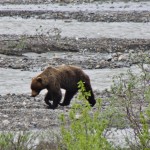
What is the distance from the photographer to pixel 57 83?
12984mm

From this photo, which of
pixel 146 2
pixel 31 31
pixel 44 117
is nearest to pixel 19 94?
pixel 44 117

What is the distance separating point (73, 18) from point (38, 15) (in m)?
2.09

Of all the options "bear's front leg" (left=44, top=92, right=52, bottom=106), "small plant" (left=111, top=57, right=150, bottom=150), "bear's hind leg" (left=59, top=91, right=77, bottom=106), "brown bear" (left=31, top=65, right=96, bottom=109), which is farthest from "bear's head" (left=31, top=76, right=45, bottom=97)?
"small plant" (left=111, top=57, right=150, bottom=150)

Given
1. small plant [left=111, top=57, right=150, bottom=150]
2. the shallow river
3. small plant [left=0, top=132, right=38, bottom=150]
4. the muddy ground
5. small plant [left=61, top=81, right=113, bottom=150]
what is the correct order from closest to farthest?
small plant [left=61, top=81, right=113, bottom=150] → small plant [left=111, top=57, right=150, bottom=150] → small plant [left=0, top=132, right=38, bottom=150] → the muddy ground → the shallow river

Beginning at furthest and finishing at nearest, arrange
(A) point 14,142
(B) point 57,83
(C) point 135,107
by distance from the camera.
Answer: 1. (B) point 57,83
2. (C) point 135,107
3. (A) point 14,142

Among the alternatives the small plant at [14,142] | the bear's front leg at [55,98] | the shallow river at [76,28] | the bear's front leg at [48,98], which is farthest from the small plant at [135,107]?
the shallow river at [76,28]

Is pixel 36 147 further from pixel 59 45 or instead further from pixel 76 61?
pixel 59 45

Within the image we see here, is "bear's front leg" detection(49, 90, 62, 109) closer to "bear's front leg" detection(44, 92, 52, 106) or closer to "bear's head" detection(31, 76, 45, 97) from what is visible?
"bear's front leg" detection(44, 92, 52, 106)

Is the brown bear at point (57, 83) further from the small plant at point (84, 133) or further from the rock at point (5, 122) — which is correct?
the small plant at point (84, 133)

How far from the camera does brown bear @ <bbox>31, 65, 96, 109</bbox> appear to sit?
12.9 meters

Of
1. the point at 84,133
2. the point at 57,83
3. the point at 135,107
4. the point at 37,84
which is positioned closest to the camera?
the point at 84,133

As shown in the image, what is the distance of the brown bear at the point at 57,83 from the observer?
12891 millimetres

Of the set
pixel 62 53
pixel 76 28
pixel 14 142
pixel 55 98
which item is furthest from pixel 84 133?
pixel 76 28

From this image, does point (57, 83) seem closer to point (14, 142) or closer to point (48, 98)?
point (48, 98)
